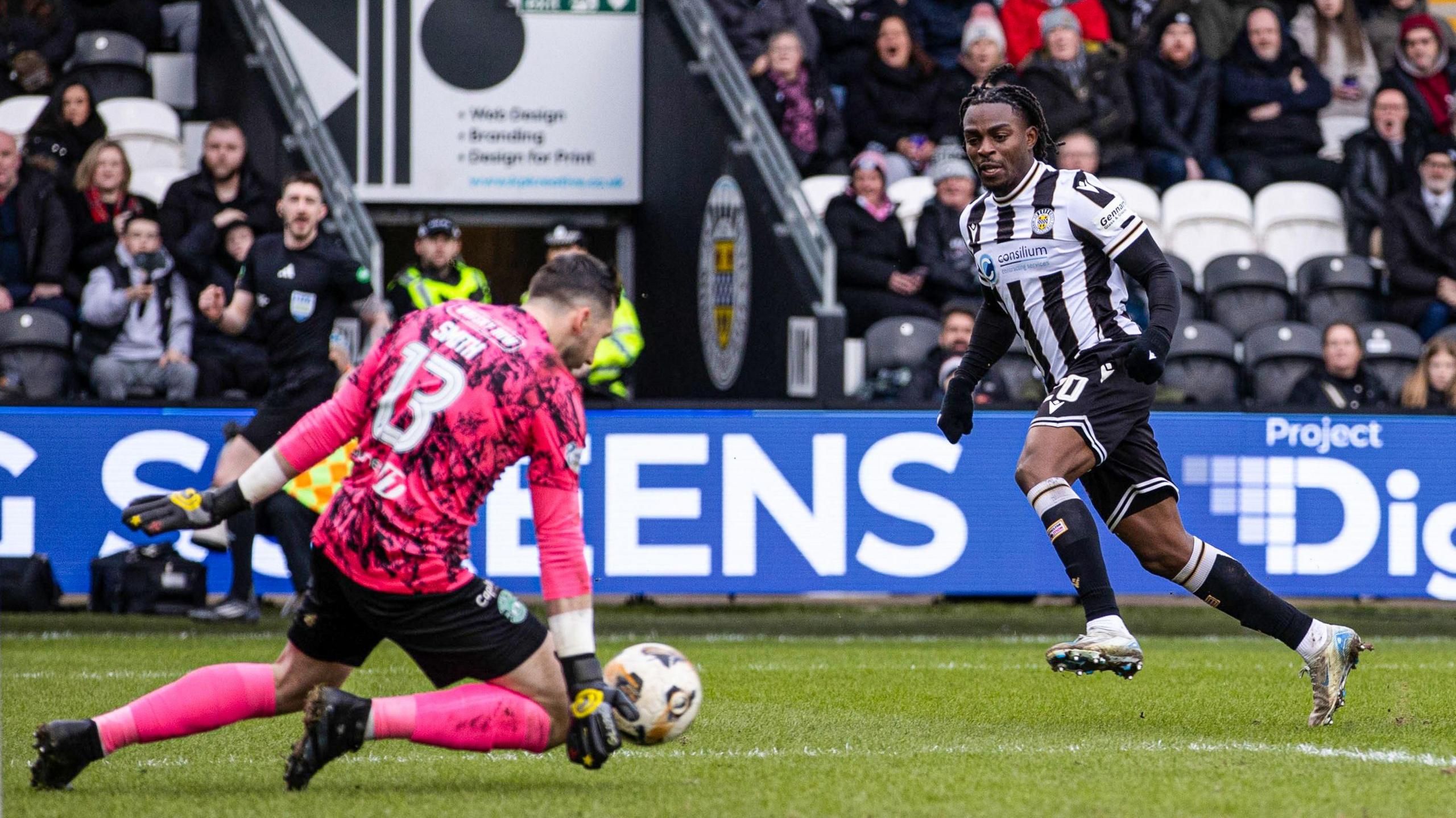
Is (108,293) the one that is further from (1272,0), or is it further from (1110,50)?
(1272,0)

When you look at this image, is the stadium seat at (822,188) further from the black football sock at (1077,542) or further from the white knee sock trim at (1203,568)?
the black football sock at (1077,542)

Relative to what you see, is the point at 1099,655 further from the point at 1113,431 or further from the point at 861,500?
the point at 861,500

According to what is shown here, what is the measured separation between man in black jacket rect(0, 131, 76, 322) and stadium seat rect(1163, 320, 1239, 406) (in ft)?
24.6

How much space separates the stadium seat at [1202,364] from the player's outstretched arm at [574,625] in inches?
364

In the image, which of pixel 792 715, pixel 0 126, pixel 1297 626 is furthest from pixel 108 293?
pixel 1297 626

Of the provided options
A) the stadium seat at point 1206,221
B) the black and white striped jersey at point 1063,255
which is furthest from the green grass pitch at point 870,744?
the stadium seat at point 1206,221

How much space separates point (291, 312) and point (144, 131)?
5.43 m

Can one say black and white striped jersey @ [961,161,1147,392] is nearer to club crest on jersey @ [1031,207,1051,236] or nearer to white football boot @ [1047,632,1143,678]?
club crest on jersey @ [1031,207,1051,236]

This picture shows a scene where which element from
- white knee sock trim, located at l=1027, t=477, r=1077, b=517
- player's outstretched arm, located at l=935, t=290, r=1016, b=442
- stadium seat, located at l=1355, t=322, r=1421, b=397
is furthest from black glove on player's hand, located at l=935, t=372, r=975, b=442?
stadium seat, located at l=1355, t=322, r=1421, b=397

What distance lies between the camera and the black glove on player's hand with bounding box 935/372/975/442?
710 centimetres

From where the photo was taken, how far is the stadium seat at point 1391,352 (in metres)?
13.7

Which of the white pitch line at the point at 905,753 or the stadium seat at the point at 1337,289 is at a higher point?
the stadium seat at the point at 1337,289

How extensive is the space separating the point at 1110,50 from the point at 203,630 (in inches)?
363

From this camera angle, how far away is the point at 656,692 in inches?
202
